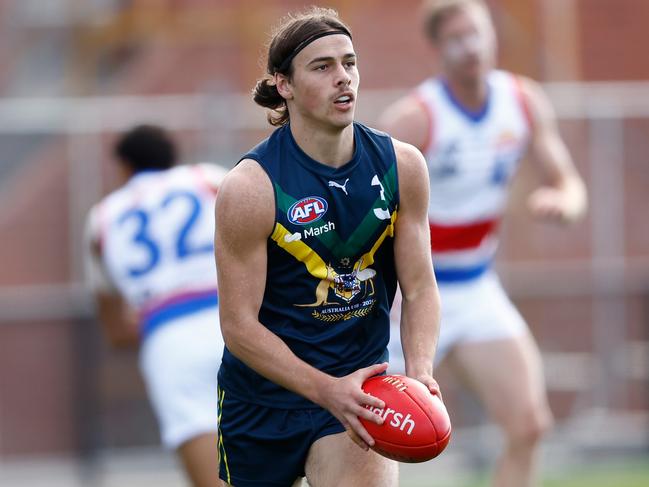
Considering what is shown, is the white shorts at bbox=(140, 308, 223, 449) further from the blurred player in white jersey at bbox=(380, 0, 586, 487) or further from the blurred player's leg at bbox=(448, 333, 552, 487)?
the blurred player's leg at bbox=(448, 333, 552, 487)

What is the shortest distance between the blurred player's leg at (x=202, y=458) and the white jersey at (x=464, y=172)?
175cm

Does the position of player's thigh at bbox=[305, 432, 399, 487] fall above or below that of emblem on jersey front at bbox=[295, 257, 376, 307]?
below

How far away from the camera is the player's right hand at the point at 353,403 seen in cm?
416

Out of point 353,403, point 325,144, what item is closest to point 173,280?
point 325,144

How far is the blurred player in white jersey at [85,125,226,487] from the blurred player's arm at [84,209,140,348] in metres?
0.05

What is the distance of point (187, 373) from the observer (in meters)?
6.38

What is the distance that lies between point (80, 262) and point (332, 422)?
8.31 meters

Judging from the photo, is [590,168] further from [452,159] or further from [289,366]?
[289,366]

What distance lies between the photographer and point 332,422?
14.9 feet

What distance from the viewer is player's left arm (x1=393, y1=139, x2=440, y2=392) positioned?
451 cm

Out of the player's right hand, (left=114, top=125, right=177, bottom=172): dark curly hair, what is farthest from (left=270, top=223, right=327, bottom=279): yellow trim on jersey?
(left=114, top=125, right=177, bottom=172): dark curly hair

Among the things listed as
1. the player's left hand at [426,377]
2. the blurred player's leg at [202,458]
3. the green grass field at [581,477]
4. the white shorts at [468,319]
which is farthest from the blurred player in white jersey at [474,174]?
the green grass field at [581,477]

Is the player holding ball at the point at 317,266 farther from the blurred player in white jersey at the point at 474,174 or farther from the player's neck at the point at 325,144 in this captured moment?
the blurred player in white jersey at the point at 474,174

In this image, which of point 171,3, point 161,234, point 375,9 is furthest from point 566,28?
point 161,234
